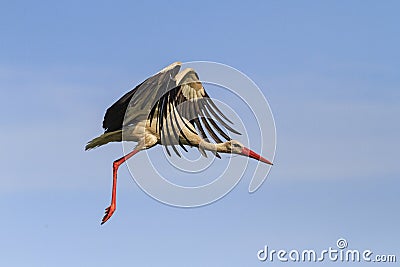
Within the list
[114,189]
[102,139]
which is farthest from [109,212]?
[102,139]

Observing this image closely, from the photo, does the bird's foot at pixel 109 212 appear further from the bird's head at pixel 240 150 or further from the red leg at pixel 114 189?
the bird's head at pixel 240 150

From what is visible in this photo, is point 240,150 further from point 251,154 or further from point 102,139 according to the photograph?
point 102,139

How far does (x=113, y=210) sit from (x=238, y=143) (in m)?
3.33

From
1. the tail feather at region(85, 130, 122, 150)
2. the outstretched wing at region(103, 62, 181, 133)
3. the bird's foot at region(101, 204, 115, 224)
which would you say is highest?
the outstretched wing at region(103, 62, 181, 133)

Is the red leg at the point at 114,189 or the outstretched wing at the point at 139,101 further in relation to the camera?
the outstretched wing at the point at 139,101

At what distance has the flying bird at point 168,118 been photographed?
20.0 m

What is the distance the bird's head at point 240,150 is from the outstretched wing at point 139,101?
1.87 m

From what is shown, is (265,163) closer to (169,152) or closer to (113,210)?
(169,152)

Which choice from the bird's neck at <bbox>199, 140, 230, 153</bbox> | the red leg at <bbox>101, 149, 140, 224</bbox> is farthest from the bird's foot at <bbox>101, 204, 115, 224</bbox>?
the bird's neck at <bbox>199, 140, 230, 153</bbox>

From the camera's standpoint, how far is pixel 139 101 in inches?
789

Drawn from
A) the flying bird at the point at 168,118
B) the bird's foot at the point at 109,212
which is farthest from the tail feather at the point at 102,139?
the bird's foot at the point at 109,212

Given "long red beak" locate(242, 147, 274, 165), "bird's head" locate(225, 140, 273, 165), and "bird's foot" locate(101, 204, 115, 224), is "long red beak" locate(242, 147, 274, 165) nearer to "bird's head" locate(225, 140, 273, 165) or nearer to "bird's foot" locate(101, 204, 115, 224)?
"bird's head" locate(225, 140, 273, 165)

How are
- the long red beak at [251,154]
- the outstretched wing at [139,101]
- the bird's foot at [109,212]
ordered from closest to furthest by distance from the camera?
the bird's foot at [109,212] → the outstretched wing at [139,101] → the long red beak at [251,154]

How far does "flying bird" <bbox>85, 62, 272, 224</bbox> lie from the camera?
20.0m
